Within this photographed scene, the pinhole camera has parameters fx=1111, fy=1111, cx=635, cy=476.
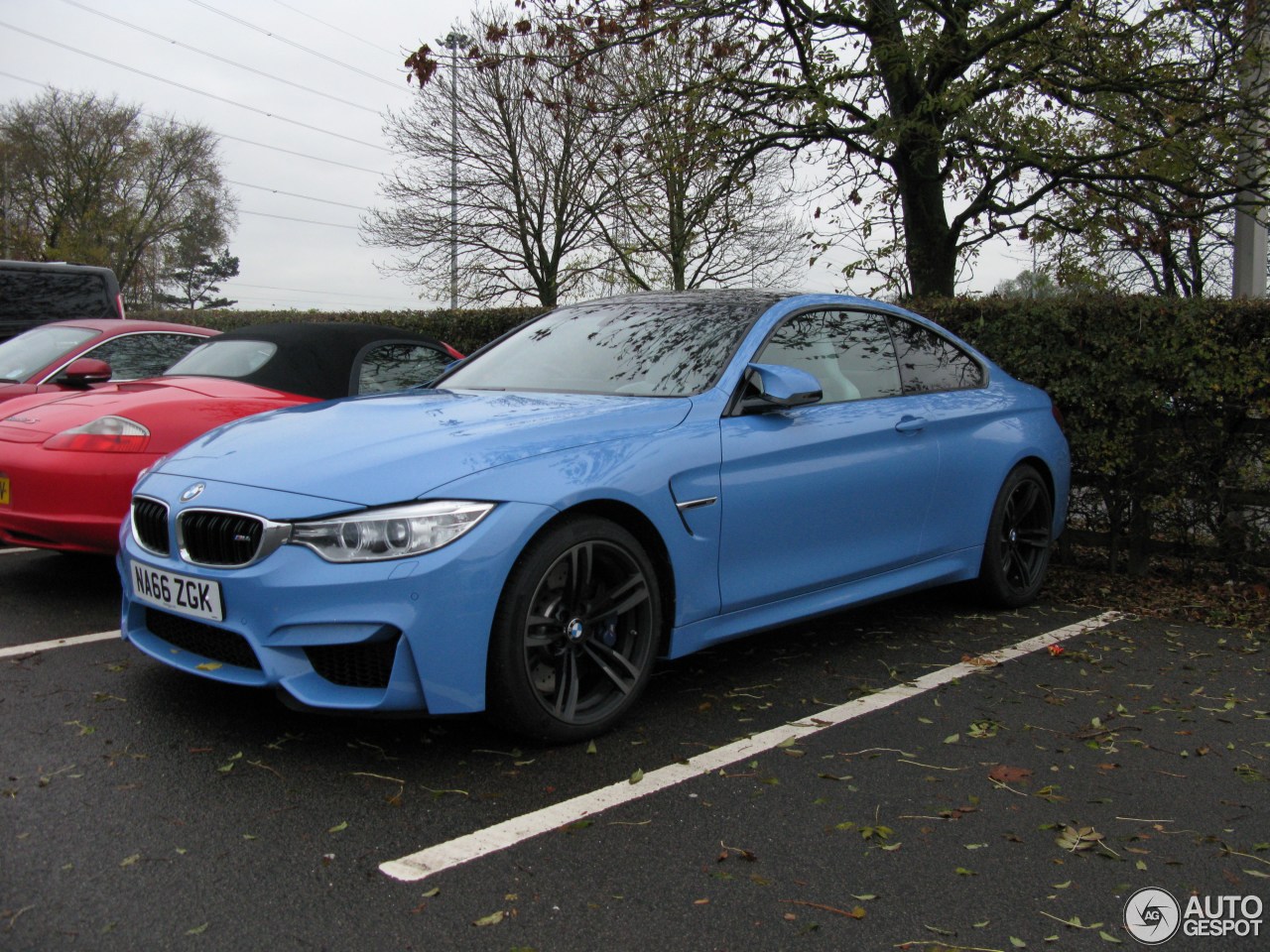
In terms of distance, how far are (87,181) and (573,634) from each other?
4653 centimetres

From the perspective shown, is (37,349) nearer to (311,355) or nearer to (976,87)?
(311,355)

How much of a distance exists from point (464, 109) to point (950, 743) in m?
27.9

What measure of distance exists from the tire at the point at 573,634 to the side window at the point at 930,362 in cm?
210

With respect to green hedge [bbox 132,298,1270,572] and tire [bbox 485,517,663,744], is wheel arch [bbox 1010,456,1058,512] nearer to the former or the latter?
green hedge [bbox 132,298,1270,572]

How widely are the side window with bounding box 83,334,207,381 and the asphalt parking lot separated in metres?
3.26

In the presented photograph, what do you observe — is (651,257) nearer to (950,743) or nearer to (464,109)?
(464,109)

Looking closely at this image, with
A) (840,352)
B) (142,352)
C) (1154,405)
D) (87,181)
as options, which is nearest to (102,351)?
(142,352)

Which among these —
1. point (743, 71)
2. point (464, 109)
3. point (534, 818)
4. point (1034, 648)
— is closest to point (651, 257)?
point (464, 109)

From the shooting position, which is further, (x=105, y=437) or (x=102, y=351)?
(x=102, y=351)

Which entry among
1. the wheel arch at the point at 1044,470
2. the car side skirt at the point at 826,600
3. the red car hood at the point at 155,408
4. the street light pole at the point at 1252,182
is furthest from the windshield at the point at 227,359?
the street light pole at the point at 1252,182

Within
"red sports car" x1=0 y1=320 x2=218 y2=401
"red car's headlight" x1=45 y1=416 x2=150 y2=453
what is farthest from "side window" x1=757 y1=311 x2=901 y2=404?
"red sports car" x1=0 y1=320 x2=218 y2=401

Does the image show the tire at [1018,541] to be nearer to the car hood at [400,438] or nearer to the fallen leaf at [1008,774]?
the fallen leaf at [1008,774]

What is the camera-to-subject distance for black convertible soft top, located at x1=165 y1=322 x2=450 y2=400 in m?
6.12

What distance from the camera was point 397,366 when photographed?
6613 millimetres
